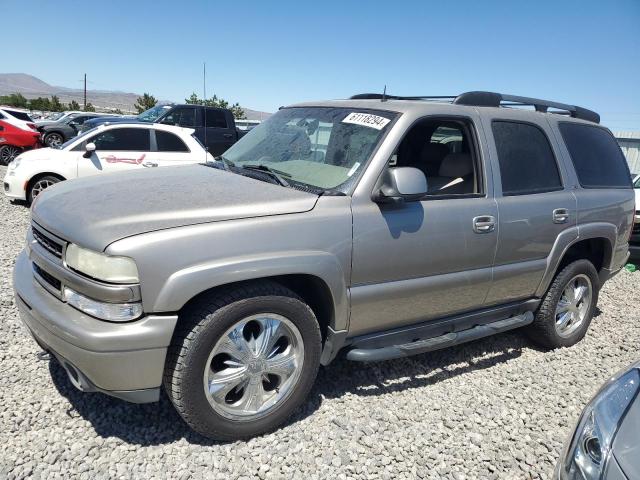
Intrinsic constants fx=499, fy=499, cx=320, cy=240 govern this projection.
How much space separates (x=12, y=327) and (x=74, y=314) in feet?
6.19

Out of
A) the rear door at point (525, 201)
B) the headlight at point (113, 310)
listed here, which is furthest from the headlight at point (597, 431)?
the headlight at point (113, 310)

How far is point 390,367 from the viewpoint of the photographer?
12.5ft

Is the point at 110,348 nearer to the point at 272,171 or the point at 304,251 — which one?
the point at 304,251

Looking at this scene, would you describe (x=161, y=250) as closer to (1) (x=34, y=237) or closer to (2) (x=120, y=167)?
(1) (x=34, y=237)

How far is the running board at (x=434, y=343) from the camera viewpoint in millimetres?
3064

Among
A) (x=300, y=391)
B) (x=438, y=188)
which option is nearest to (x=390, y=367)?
(x=300, y=391)

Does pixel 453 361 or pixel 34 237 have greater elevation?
pixel 34 237

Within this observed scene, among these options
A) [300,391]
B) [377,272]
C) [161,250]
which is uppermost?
[161,250]

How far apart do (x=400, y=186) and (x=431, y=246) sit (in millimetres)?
522

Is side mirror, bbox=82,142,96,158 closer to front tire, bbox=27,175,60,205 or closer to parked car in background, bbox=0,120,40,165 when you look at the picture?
front tire, bbox=27,175,60,205

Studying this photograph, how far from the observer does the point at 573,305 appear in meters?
4.47

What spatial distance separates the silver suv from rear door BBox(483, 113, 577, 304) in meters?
0.02

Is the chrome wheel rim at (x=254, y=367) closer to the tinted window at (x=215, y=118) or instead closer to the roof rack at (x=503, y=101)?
the roof rack at (x=503, y=101)

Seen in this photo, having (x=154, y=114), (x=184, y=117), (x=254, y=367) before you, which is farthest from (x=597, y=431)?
(x=154, y=114)
